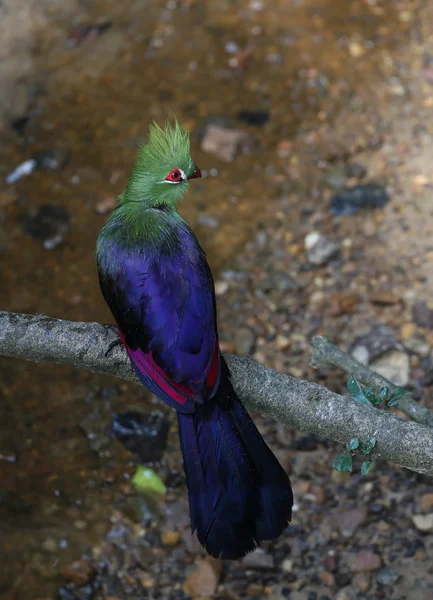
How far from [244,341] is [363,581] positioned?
1.43 metres

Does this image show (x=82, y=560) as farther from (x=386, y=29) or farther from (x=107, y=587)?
(x=386, y=29)

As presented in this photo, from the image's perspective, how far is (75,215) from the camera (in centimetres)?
475

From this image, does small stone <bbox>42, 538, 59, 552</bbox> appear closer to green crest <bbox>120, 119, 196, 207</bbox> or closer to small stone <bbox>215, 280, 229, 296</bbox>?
green crest <bbox>120, 119, 196, 207</bbox>

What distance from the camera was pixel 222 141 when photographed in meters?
5.09

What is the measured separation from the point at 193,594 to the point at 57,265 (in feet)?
6.62

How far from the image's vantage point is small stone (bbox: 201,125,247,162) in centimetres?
505

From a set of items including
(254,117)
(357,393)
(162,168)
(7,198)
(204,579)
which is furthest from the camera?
(254,117)

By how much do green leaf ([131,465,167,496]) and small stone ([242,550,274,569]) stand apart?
1.74 ft

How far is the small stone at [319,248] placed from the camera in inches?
179

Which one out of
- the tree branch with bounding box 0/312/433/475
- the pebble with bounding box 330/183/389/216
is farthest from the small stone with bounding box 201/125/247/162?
the tree branch with bounding box 0/312/433/475

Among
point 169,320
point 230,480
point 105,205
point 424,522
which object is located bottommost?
point 424,522

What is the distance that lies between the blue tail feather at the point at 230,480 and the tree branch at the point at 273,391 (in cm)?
10

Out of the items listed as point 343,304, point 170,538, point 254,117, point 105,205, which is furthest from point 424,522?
point 254,117

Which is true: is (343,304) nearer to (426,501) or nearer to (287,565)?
(426,501)
